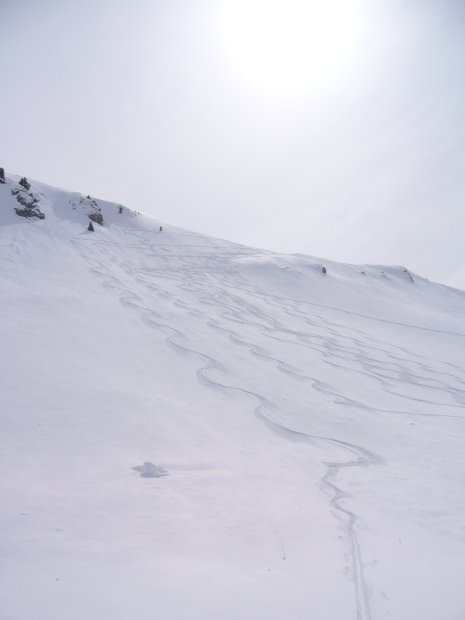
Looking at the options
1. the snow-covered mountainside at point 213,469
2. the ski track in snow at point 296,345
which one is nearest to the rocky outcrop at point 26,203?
the ski track in snow at point 296,345

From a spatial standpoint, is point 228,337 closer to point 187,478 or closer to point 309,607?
point 187,478

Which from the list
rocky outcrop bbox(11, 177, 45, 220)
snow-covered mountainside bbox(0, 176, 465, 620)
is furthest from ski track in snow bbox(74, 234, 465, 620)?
rocky outcrop bbox(11, 177, 45, 220)

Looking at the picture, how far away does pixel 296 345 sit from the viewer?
10.3m

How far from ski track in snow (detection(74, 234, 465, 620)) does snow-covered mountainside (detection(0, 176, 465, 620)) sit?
0.14 feet

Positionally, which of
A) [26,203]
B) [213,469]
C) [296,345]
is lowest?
[213,469]

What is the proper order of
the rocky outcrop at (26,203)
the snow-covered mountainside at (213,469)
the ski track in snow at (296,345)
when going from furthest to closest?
the rocky outcrop at (26,203) < the ski track in snow at (296,345) < the snow-covered mountainside at (213,469)

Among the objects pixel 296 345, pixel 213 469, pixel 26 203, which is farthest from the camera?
pixel 26 203

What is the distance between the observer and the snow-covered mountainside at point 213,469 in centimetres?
228

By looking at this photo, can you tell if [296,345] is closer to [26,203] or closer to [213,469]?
[213,469]

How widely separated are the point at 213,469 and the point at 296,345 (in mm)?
6684

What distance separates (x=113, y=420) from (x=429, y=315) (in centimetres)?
1916

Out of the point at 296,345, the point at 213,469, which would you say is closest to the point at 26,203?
the point at 296,345

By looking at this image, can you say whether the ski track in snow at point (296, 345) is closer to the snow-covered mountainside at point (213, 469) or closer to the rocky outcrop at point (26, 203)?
the snow-covered mountainside at point (213, 469)

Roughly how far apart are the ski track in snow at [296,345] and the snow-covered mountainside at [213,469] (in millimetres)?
42
